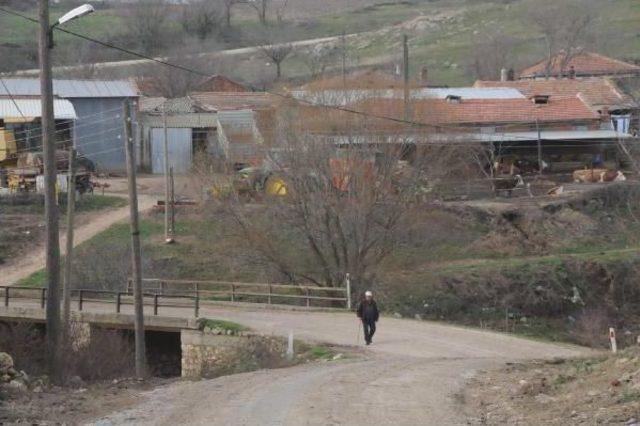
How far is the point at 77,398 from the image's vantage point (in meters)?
15.9

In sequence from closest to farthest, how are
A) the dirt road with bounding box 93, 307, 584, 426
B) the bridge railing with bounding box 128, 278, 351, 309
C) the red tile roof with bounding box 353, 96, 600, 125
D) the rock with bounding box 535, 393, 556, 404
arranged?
the dirt road with bounding box 93, 307, 584, 426
the rock with bounding box 535, 393, 556, 404
the bridge railing with bounding box 128, 278, 351, 309
the red tile roof with bounding box 353, 96, 600, 125

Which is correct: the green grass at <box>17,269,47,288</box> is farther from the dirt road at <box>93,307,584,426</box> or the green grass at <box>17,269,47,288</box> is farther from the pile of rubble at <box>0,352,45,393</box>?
the pile of rubble at <box>0,352,45,393</box>

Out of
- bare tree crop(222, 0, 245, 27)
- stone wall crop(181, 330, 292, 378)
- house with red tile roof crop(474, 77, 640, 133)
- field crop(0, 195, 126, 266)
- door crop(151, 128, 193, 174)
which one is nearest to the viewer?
stone wall crop(181, 330, 292, 378)

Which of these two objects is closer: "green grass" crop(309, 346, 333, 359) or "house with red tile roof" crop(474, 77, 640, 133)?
"green grass" crop(309, 346, 333, 359)

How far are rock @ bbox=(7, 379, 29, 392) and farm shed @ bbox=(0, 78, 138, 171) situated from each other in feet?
144

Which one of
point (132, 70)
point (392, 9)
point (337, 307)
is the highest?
point (392, 9)

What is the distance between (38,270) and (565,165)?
28743 millimetres

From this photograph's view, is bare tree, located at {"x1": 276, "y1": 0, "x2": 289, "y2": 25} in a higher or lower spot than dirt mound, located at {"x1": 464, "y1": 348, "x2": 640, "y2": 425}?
higher

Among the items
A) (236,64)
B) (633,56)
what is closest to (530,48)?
(633,56)

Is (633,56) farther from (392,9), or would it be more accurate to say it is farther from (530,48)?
(392,9)

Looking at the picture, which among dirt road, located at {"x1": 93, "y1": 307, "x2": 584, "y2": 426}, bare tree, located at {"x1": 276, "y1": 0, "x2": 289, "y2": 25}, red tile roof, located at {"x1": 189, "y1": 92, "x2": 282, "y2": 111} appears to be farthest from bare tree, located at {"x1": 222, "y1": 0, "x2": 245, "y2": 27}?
dirt road, located at {"x1": 93, "y1": 307, "x2": 584, "y2": 426}

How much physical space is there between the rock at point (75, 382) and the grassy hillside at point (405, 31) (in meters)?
70.8

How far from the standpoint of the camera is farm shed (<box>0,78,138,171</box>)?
200 feet

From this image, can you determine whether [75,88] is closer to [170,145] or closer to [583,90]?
[170,145]
